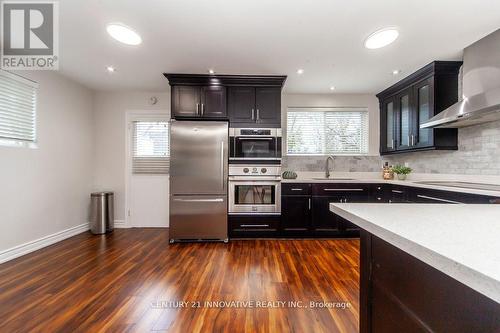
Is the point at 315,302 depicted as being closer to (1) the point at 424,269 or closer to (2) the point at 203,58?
(1) the point at 424,269

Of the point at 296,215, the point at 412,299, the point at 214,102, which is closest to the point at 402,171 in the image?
the point at 296,215

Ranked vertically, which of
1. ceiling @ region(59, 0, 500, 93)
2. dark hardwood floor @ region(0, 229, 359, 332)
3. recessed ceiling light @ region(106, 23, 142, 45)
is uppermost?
ceiling @ region(59, 0, 500, 93)

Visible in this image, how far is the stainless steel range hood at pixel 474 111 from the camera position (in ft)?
6.80

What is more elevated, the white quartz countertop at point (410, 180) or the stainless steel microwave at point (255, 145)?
the stainless steel microwave at point (255, 145)

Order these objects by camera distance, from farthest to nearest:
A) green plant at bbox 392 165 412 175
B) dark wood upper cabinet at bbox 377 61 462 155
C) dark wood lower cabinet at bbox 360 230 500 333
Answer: green plant at bbox 392 165 412 175 → dark wood upper cabinet at bbox 377 61 462 155 → dark wood lower cabinet at bbox 360 230 500 333

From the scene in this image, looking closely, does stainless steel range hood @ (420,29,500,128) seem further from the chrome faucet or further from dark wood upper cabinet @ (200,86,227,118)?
dark wood upper cabinet @ (200,86,227,118)

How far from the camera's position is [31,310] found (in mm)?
1748

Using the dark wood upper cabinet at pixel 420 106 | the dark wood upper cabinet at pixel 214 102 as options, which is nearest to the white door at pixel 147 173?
the dark wood upper cabinet at pixel 214 102

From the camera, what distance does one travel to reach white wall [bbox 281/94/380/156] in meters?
4.20

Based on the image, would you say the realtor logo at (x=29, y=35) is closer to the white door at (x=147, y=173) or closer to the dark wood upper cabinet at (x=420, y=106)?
the white door at (x=147, y=173)

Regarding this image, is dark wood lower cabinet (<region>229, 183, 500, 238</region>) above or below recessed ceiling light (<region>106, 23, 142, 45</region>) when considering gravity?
below

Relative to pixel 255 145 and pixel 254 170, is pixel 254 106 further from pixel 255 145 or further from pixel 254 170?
pixel 254 170

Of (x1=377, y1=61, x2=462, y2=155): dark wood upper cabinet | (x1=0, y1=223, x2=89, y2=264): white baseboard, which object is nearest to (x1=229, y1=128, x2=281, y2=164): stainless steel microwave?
(x1=377, y1=61, x2=462, y2=155): dark wood upper cabinet

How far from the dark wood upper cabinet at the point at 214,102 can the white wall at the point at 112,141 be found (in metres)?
1.49
